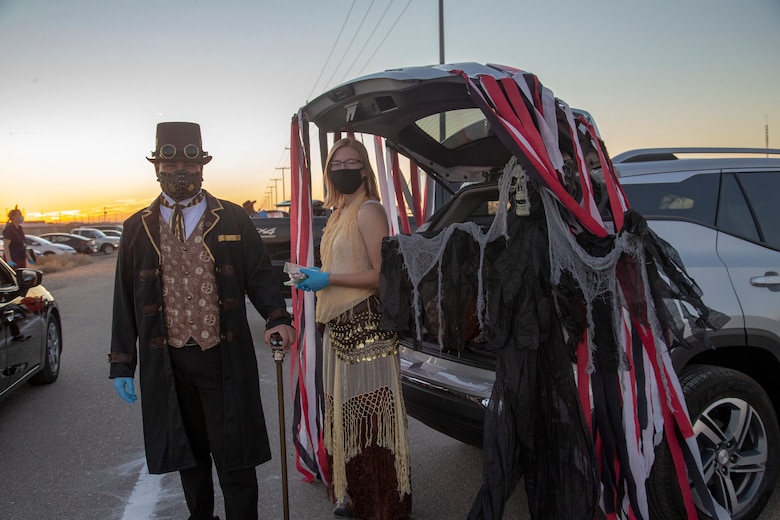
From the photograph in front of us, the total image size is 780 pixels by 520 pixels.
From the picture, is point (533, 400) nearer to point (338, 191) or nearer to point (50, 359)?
point (338, 191)

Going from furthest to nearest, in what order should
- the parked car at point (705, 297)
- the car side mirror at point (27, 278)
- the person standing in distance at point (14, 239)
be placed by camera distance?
the person standing in distance at point (14, 239), the car side mirror at point (27, 278), the parked car at point (705, 297)

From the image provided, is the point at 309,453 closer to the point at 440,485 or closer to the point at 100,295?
the point at 440,485

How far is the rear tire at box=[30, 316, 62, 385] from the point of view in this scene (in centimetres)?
574

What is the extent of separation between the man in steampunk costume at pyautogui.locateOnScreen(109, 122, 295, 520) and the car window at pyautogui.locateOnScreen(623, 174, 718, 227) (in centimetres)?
208

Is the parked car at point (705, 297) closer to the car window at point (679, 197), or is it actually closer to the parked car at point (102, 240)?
the car window at point (679, 197)

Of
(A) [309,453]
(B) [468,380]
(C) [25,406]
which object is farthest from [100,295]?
(B) [468,380]

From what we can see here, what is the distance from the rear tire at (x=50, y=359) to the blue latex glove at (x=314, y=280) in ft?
13.4

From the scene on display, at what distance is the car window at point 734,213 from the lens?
10.2 feet

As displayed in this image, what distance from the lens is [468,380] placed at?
294 cm

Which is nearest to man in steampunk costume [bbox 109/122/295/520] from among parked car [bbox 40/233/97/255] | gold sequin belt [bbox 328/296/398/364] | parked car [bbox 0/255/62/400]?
gold sequin belt [bbox 328/296/398/364]

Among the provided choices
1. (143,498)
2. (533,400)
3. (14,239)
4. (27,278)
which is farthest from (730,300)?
(14,239)

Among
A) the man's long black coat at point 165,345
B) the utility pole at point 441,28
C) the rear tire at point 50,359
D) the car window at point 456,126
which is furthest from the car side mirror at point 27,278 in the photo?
the utility pole at point 441,28

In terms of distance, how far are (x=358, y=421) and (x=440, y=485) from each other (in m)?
0.91

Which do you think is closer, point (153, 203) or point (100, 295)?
point (153, 203)
